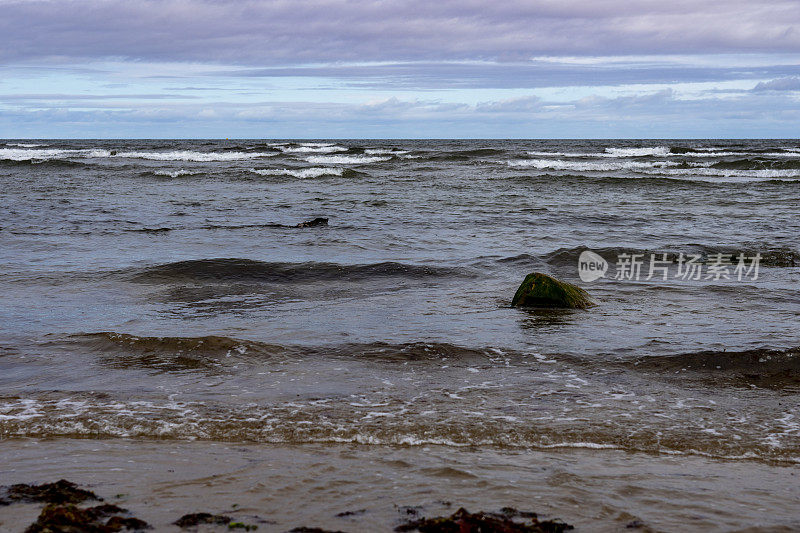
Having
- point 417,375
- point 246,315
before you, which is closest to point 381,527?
point 417,375

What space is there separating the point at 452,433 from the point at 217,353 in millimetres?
2575

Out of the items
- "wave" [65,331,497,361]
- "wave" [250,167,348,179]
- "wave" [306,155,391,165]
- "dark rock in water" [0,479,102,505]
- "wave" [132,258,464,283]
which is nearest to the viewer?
"dark rock in water" [0,479,102,505]

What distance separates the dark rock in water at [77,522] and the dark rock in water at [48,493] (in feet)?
0.56

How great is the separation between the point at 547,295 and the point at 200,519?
5.38 meters

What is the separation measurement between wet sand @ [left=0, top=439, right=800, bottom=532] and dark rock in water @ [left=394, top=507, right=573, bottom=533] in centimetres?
10

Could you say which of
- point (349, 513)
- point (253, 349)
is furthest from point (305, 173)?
point (349, 513)

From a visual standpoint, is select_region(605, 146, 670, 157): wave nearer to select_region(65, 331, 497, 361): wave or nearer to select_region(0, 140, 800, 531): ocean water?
select_region(0, 140, 800, 531): ocean water

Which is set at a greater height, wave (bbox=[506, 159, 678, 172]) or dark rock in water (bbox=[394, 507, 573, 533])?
wave (bbox=[506, 159, 678, 172])

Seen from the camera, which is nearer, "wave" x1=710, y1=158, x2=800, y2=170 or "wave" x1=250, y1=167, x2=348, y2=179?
"wave" x1=250, y1=167, x2=348, y2=179

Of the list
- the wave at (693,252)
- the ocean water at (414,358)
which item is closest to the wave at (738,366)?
A: the ocean water at (414,358)

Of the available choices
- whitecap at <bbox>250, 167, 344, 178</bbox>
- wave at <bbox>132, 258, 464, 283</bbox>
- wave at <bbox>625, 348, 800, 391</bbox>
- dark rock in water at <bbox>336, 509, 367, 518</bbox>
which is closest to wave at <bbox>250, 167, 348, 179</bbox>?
whitecap at <bbox>250, 167, 344, 178</bbox>

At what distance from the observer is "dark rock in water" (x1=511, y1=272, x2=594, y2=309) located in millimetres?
8008

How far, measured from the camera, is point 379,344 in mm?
6586

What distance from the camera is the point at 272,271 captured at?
33.8 ft
